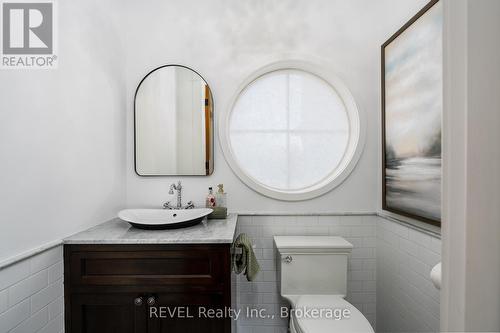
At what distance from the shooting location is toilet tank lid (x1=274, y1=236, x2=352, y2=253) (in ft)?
5.73

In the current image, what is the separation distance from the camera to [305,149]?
7.06 ft

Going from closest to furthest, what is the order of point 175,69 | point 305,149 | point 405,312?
point 405,312, point 175,69, point 305,149

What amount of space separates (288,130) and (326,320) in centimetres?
131

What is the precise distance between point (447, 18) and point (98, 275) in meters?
1.60

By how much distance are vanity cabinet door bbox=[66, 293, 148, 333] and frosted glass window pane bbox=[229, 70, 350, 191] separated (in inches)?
46.7

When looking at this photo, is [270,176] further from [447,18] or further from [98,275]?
[447,18]

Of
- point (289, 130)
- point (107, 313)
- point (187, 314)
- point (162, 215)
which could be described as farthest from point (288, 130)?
point (107, 313)

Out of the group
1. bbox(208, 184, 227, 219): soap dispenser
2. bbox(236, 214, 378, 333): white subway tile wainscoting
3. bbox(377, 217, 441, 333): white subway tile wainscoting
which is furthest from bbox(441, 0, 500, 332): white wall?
bbox(236, 214, 378, 333): white subway tile wainscoting

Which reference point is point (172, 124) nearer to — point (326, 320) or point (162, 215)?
point (162, 215)

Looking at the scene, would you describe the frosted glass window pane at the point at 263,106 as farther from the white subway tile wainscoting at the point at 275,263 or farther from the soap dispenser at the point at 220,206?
the white subway tile wainscoting at the point at 275,263

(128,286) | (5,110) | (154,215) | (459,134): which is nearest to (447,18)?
(459,134)

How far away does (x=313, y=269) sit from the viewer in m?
1.75

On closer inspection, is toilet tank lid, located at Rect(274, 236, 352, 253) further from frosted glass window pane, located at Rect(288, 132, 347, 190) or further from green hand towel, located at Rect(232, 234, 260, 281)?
frosted glass window pane, located at Rect(288, 132, 347, 190)

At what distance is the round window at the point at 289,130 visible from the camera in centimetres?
214
